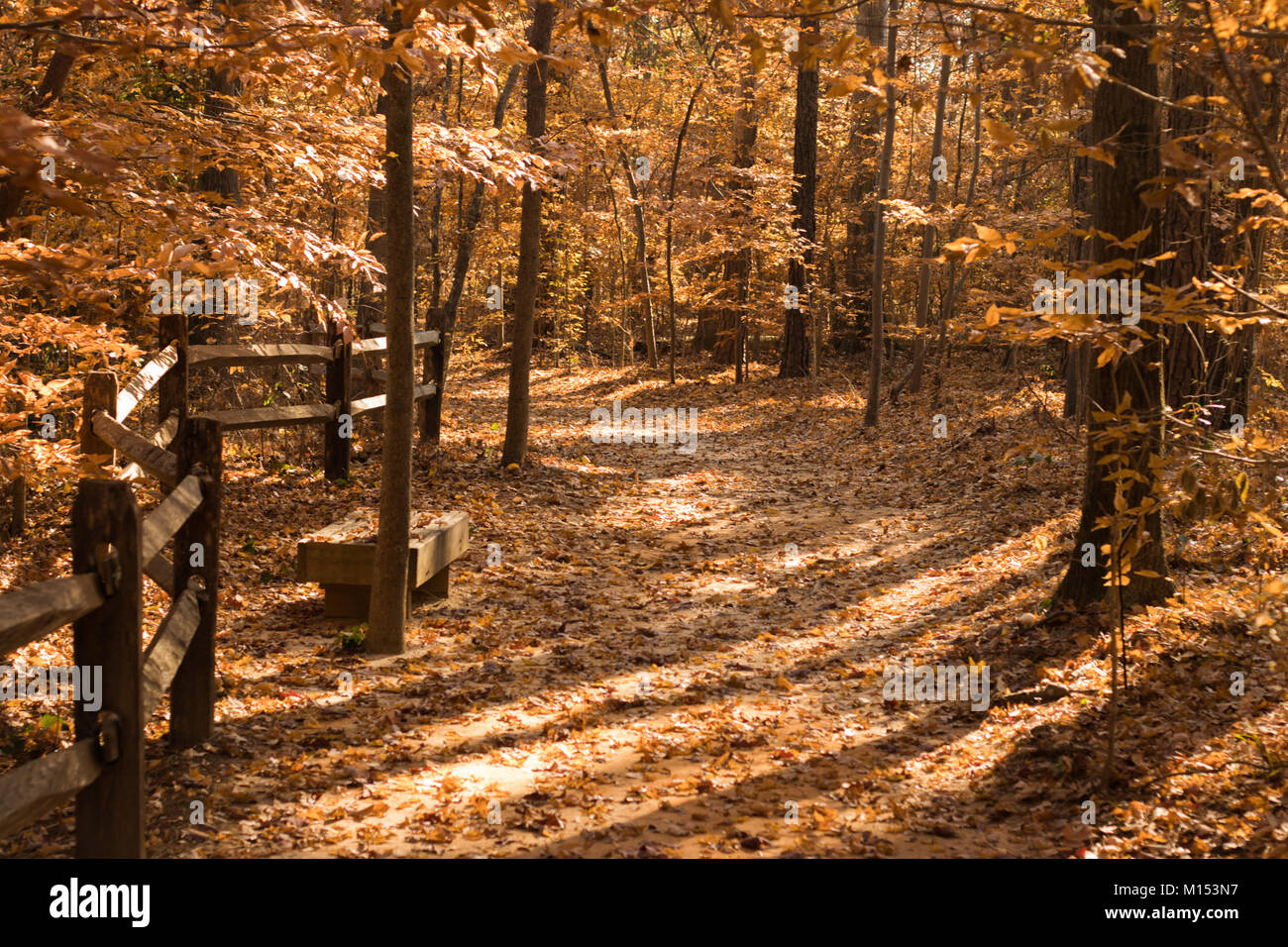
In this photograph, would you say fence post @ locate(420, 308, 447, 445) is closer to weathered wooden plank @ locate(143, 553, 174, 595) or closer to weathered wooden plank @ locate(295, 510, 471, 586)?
weathered wooden plank @ locate(295, 510, 471, 586)

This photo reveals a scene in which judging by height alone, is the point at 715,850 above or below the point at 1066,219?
below

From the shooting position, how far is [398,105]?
20.1 ft

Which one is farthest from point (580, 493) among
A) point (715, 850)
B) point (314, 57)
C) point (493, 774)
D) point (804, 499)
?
point (715, 850)

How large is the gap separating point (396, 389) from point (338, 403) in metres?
3.96

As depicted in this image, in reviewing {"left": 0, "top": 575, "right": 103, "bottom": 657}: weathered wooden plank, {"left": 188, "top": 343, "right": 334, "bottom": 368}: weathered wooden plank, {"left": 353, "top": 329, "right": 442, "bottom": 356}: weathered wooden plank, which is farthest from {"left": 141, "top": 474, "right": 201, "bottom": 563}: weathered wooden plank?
{"left": 353, "top": 329, "right": 442, "bottom": 356}: weathered wooden plank

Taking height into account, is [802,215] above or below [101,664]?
above

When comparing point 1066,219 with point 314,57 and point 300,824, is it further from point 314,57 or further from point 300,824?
point 300,824

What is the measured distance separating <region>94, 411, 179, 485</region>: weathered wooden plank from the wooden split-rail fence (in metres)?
0.01

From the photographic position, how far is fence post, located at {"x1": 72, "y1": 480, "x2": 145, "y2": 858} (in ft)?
10.9

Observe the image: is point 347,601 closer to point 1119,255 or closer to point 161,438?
point 161,438

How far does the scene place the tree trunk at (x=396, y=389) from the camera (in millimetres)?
6125

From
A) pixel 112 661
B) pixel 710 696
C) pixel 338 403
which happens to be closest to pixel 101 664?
pixel 112 661

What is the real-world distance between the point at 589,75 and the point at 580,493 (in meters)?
21.0

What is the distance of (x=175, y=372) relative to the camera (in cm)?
794
